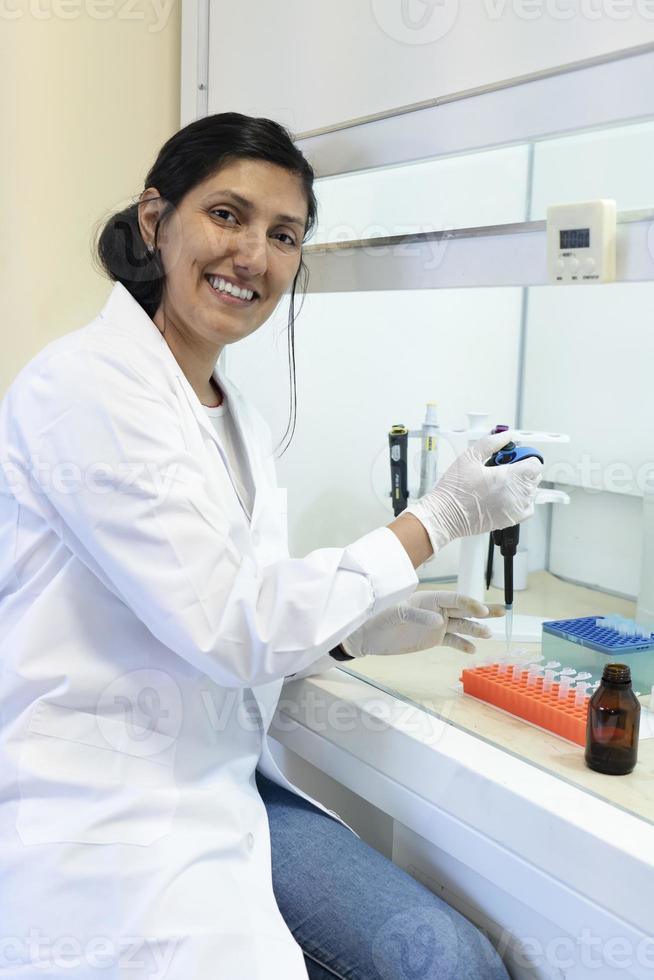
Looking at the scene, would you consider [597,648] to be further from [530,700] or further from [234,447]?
[234,447]

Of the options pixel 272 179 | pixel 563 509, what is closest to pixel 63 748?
pixel 272 179

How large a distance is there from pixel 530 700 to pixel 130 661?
0.50 metres

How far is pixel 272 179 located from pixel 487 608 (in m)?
0.67

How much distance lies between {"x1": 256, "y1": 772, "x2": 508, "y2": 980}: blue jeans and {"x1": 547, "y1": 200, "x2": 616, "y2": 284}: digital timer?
775mm

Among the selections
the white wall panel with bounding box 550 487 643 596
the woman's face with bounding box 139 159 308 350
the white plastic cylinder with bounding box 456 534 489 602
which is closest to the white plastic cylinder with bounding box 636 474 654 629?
the white wall panel with bounding box 550 487 643 596

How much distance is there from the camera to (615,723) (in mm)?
1060

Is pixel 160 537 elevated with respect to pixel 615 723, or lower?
elevated

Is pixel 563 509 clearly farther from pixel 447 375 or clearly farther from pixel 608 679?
pixel 608 679

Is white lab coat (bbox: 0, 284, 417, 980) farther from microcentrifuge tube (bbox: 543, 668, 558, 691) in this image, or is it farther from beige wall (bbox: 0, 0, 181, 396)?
beige wall (bbox: 0, 0, 181, 396)

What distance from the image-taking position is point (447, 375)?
74.1 inches

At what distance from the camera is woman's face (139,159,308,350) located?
4.11 feet

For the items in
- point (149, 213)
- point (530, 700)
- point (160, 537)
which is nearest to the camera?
point (160, 537)

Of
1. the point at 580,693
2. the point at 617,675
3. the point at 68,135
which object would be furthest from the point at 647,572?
the point at 68,135

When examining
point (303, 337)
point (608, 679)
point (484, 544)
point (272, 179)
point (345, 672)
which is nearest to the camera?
point (608, 679)
